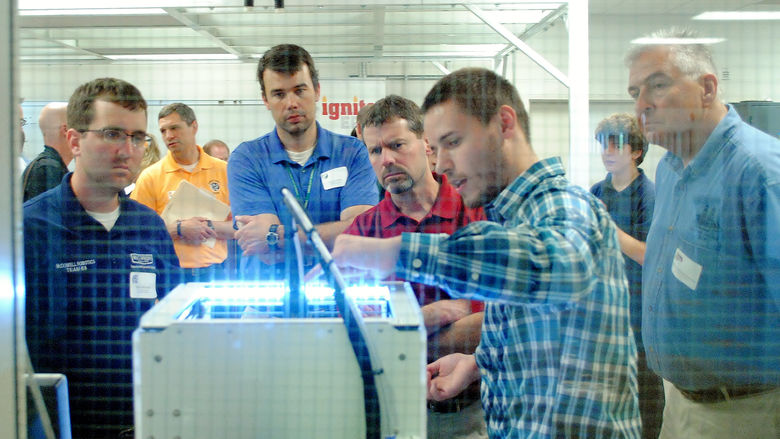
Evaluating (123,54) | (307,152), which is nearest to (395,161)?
(307,152)

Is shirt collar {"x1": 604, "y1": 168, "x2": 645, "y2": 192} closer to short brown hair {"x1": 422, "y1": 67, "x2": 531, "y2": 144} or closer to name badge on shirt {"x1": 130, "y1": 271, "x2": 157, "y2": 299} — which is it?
short brown hair {"x1": 422, "y1": 67, "x2": 531, "y2": 144}

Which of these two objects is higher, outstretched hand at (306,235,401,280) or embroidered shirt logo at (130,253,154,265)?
outstretched hand at (306,235,401,280)

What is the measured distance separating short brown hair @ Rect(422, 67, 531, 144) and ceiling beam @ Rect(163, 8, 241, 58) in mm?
739

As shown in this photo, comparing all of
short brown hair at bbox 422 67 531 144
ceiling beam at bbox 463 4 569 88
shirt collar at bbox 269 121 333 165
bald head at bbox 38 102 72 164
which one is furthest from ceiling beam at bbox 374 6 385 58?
bald head at bbox 38 102 72 164

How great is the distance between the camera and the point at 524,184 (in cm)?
93

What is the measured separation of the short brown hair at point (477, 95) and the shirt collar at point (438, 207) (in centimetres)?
30

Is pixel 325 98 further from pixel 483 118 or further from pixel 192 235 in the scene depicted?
pixel 483 118

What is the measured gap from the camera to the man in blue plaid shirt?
80cm

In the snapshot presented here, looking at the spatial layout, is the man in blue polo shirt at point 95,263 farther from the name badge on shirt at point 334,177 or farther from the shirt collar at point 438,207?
the shirt collar at point 438,207

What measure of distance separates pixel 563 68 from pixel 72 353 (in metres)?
1.63

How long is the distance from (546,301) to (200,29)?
1.11 metres

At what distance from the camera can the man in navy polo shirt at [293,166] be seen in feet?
4.09

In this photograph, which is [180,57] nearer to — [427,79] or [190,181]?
[190,181]

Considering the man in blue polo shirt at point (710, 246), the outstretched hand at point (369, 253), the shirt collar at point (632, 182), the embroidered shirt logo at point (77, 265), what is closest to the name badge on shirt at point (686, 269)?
the man in blue polo shirt at point (710, 246)
